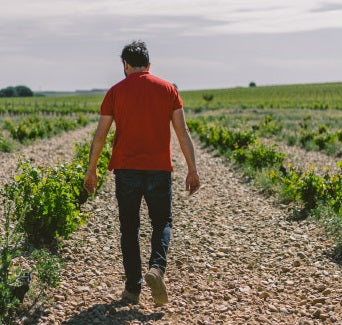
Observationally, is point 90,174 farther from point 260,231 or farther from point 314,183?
point 314,183

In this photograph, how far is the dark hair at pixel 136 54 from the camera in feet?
14.0

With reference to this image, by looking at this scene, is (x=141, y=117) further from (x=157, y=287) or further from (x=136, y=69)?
(x=157, y=287)

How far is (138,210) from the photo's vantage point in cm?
433

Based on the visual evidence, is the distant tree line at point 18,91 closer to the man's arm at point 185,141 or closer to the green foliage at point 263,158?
the green foliage at point 263,158

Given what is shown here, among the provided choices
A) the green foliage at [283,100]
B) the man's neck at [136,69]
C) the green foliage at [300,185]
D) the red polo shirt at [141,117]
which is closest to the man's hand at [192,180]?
the red polo shirt at [141,117]

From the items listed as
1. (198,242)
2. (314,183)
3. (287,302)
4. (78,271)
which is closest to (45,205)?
(78,271)

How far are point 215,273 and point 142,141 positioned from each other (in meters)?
1.97

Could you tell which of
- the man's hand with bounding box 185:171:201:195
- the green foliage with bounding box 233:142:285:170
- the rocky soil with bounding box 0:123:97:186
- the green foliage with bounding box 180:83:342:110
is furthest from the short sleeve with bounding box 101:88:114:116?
the green foliage with bounding box 180:83:342:110

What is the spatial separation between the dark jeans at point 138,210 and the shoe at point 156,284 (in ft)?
0.29

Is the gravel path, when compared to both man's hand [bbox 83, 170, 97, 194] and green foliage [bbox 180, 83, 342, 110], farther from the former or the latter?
green foliage [bbox 180, 83, 342, 110]

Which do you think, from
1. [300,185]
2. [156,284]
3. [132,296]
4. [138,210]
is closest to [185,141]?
[138,210]

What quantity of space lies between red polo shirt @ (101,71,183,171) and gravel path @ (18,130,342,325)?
1230 millimetres

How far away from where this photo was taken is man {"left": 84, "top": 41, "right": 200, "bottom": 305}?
13.8 feet

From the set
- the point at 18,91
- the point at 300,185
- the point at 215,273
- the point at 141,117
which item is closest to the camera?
the point at 141,117
